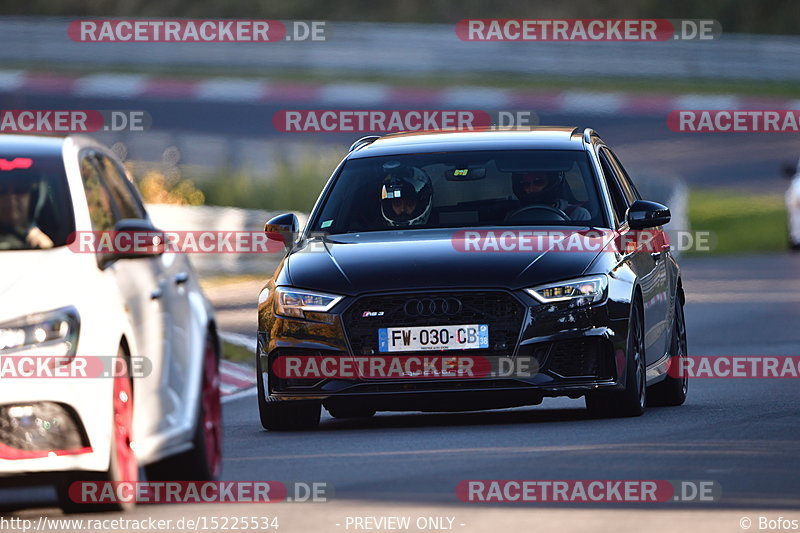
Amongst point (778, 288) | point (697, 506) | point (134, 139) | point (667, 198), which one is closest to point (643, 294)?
point (697, 506)

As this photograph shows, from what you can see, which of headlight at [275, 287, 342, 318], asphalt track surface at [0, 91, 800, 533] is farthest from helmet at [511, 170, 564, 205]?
headlight at [275, 287, 342, 318]

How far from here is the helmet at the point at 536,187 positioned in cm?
1236

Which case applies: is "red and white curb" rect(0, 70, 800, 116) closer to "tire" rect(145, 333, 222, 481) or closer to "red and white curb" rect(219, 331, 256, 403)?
"red and white curb" rect(219, 331, 256, 403)

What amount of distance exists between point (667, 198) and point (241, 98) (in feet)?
44.6

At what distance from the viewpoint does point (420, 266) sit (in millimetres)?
11344

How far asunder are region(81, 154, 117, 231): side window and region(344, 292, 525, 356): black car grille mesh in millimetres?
2394

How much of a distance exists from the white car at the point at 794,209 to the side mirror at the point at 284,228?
16.7m

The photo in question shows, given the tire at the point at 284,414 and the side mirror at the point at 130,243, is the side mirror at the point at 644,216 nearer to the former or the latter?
the tire at the point at 284,414

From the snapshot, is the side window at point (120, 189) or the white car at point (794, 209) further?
the white car at point (794, 209)

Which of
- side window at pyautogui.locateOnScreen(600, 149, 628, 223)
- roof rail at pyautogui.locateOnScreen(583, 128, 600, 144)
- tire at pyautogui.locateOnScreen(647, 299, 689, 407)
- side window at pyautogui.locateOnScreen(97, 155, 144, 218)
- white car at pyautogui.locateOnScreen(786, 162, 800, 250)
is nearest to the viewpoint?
side window at pyautogui.locateOnScreen(97, 155, 144, 218)

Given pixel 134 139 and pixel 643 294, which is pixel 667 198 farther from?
pixel 643 294

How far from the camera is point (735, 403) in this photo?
42.3ft

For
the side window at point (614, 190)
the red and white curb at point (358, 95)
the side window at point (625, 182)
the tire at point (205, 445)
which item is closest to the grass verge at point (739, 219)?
the red and white curb at point (358, 95)

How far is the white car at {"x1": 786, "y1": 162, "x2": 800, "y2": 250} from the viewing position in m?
28.2
